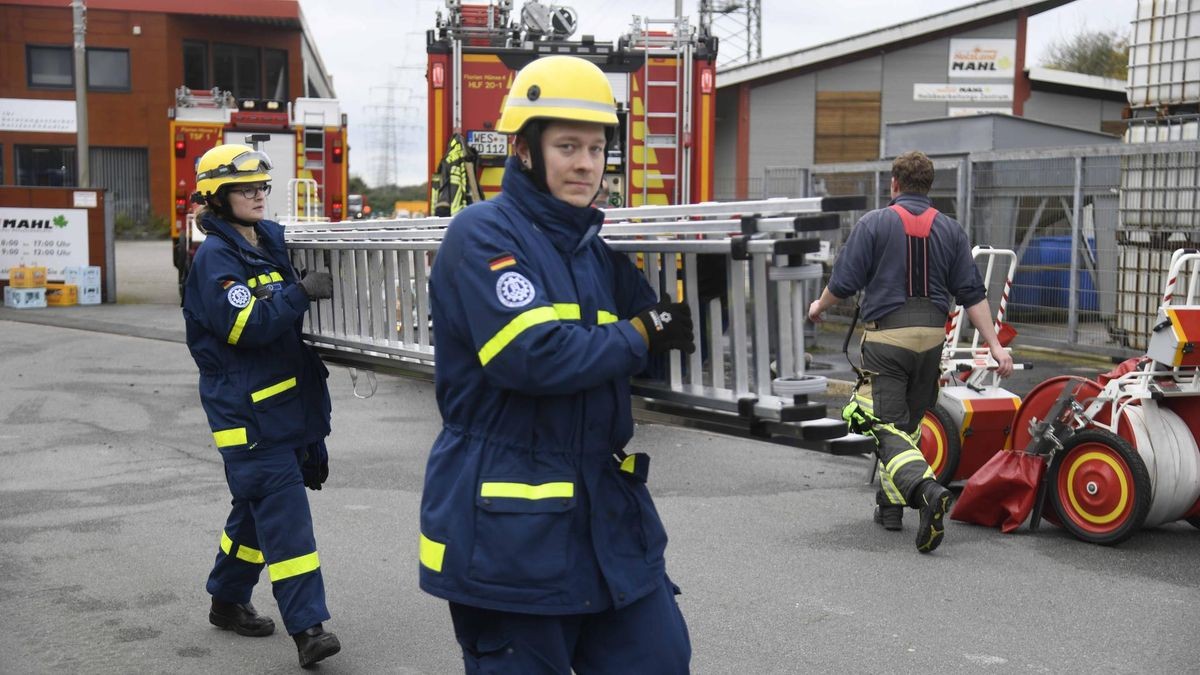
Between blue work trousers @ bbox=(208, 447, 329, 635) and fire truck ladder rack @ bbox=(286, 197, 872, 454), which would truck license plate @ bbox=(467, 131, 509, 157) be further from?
fire truck ladder rack @ bbox=(286, 197, 872, 454)

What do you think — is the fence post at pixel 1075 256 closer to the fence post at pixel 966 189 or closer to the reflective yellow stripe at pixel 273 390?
the fence post at pixel 966 189

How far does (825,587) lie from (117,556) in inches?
133

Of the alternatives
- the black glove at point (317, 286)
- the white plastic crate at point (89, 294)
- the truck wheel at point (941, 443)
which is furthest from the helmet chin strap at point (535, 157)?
the white plastic crate at point (89, 294)

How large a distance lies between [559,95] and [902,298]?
4.02 m

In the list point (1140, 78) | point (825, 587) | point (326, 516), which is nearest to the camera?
point (825, 587)

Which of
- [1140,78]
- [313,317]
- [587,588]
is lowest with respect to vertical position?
[587,588]

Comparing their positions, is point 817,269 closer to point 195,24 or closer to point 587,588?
point 587,588

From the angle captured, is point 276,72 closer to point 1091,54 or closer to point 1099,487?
point 1091,54

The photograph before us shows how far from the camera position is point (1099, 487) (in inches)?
253

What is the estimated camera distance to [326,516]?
703 centimetres

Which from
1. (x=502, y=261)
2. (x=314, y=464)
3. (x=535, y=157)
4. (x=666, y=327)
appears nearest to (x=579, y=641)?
(x=666, y=327)

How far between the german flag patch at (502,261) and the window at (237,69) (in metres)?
43.5

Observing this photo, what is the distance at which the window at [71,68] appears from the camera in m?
42.4

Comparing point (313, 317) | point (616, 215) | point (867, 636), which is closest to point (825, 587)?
point (867, 636)
